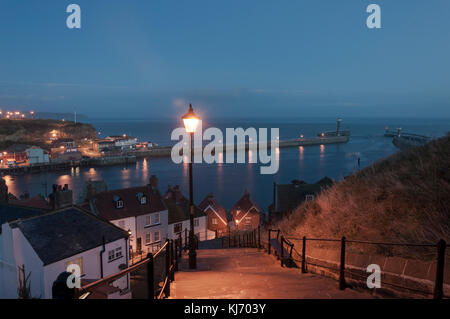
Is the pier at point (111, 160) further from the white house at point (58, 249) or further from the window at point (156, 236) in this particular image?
the white house at point (58, 249)

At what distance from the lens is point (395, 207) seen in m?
8.03

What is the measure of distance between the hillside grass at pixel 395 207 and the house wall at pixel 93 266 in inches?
432

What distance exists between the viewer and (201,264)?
8.89 metres

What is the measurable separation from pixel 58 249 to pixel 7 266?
2882mm

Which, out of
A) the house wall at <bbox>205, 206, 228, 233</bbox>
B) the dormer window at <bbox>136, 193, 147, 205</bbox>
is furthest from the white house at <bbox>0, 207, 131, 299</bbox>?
the house wall at <bbox>205, 206, 228, 233</bbox>

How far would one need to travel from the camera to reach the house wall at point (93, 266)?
14406 millimetres

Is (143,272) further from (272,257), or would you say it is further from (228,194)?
(228,194)

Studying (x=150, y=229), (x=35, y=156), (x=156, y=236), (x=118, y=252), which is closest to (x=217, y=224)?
(x=156, y=236)

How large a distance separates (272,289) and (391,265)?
7.38 ft

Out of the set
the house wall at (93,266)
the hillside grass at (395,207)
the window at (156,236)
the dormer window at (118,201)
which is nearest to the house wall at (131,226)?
the dormer window at (118,201)

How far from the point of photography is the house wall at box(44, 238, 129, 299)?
14406 millimetres

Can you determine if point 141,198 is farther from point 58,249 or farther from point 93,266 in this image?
point 58,249
